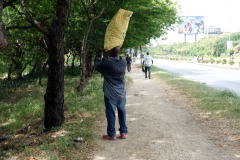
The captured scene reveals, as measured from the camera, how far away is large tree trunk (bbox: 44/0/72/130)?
5.50 meters

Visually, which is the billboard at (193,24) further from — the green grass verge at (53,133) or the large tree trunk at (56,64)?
the large tree trunk at (56,64)

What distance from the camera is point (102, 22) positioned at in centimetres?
1139

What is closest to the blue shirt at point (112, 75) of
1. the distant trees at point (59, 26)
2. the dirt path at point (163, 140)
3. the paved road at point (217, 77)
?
the dirt path at point (163, 140)

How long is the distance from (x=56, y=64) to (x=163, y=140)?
9.98ft

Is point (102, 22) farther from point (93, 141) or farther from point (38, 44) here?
point (93, 141)

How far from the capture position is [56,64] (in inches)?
217

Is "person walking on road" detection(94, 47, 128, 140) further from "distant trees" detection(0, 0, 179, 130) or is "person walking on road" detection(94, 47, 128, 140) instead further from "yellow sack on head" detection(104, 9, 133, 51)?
"distant trees" detection(0, 0, 179, 130)

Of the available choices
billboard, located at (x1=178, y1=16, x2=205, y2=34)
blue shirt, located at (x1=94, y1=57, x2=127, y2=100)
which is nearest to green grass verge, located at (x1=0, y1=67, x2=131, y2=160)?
blue shirt, located at (x1=94, y1=57, x2=127, y2=100)

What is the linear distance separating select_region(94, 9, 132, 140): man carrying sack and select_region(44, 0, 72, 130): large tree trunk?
132 cm

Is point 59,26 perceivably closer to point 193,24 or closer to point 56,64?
point 56,64

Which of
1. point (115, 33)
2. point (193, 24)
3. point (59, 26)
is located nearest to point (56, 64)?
point (59, 26)

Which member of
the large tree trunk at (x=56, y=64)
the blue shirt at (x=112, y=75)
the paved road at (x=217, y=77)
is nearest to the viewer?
the blue shirt at (x=112, y=75)

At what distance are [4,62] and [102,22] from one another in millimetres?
12485

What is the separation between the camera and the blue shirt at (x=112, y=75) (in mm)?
4578
